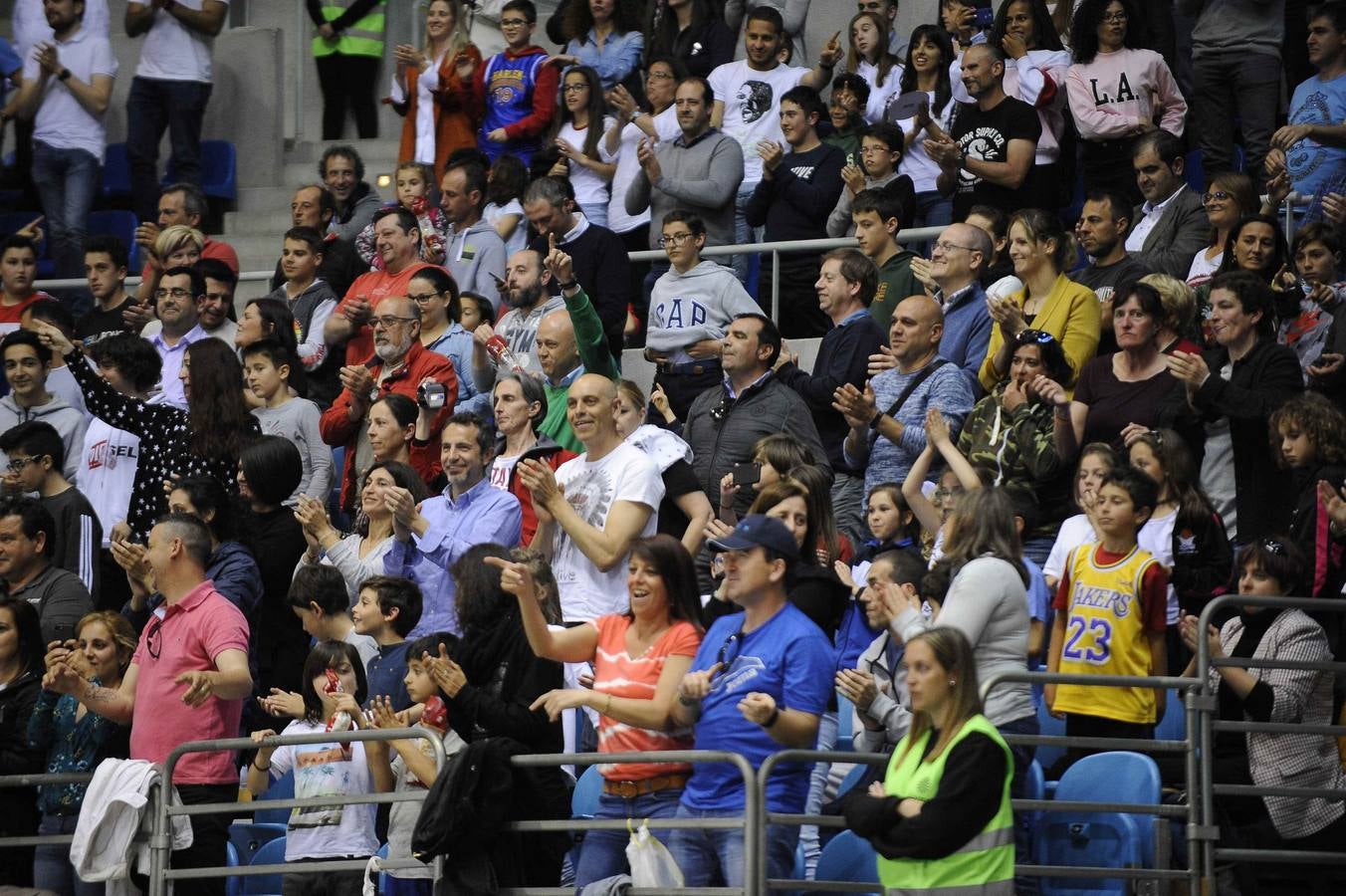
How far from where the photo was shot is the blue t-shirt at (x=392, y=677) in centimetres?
850

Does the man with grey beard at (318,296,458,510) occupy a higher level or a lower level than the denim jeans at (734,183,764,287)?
lower

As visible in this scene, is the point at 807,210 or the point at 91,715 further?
the point at 807,210

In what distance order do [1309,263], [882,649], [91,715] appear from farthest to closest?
[1309,263]
[91,715]
[882,649]

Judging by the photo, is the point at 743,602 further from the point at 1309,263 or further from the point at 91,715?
the point at 1309,263

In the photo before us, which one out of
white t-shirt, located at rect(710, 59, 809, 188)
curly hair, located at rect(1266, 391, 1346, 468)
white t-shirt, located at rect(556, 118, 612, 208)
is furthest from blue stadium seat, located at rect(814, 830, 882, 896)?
white t-shirt, located at rect(556, 118, 612, 208)

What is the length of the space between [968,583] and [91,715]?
382 centimetres

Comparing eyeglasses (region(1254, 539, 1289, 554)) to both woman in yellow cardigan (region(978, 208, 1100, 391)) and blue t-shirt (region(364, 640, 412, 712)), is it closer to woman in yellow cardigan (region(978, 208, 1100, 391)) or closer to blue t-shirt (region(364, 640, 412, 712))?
woman in yellow cardigan (region(978, 208, 1100, 391))

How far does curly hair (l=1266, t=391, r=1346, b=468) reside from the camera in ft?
30.2

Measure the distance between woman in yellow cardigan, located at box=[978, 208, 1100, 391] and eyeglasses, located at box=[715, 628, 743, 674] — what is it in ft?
11.4

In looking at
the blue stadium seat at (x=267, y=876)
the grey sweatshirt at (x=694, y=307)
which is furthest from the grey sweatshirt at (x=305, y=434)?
the blue stadium seat at (x=267, y=876)

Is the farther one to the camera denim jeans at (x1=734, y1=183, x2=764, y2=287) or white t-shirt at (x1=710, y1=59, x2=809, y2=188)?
white t-shirt at (x1=710, y1=59, x2=809, y2=188)

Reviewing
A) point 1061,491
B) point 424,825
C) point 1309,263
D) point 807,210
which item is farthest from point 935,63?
point 424,825

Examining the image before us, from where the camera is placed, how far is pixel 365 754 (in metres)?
8.41

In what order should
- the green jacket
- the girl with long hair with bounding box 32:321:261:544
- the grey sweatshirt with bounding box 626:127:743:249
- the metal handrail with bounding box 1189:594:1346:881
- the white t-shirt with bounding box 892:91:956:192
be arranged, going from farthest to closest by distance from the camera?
1. the white t-shirt with bounding box 892:91:956:192
2. the grey sweatshirt with bounding box 626:127:743:249
3. the girl with long hair with bounding box 32:321:261:544
4. the green jacket
5. the metal handrail with bounding box 1189:594:1346:881
